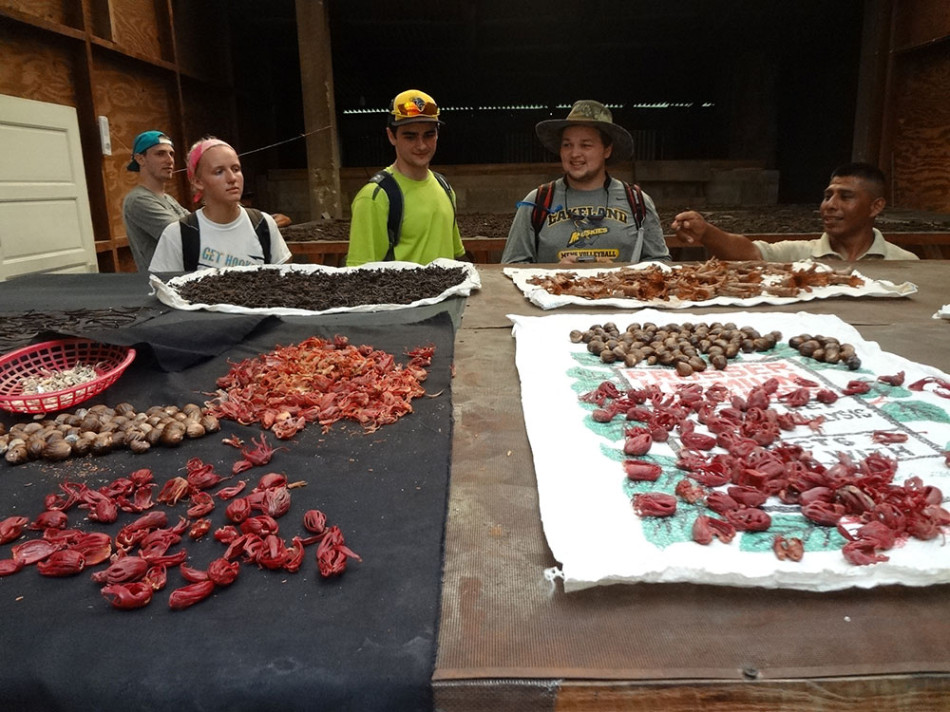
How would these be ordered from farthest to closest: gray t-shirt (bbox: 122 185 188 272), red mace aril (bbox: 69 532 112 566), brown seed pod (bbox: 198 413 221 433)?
gray t-shirt (bbox: 122 185 188 272) → brown seed pod (bbox: 198 413 221 433) → red mace aril (bbox: 69 532 112 566)

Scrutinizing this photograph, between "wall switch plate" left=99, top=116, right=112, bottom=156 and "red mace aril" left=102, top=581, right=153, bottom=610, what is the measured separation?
7.10 meters

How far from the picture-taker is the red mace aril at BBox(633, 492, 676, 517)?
1.10 meters

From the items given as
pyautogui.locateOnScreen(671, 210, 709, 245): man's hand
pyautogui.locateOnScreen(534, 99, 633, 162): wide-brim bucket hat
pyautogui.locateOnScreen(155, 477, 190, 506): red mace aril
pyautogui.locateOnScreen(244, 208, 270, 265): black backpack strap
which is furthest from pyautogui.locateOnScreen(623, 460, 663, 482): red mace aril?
pyautogui.locateOnScreen(244, 208, 270, 265): black backpack strap

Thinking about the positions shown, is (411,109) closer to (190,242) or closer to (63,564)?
(190,242)

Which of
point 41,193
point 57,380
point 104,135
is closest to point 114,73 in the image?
point 104,135

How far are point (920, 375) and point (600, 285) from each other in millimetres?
1437

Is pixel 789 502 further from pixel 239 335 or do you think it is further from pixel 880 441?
pixel 239 335

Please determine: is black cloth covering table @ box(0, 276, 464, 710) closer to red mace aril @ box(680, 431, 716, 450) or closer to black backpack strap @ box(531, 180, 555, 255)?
red mace aril @ box(680, 431, 716, 450)

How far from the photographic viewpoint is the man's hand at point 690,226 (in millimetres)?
3738

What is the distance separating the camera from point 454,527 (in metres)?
1.13

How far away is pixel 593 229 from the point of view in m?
3.88

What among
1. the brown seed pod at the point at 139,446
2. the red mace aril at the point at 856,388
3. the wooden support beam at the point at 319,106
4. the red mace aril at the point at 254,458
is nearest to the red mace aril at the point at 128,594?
the red mace aril at the point at 254,458

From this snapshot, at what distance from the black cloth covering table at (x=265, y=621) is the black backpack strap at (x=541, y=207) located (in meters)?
2.78

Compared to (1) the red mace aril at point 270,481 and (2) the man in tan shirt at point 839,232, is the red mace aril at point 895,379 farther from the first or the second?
(2) the man in tan shirt at point 839,232
